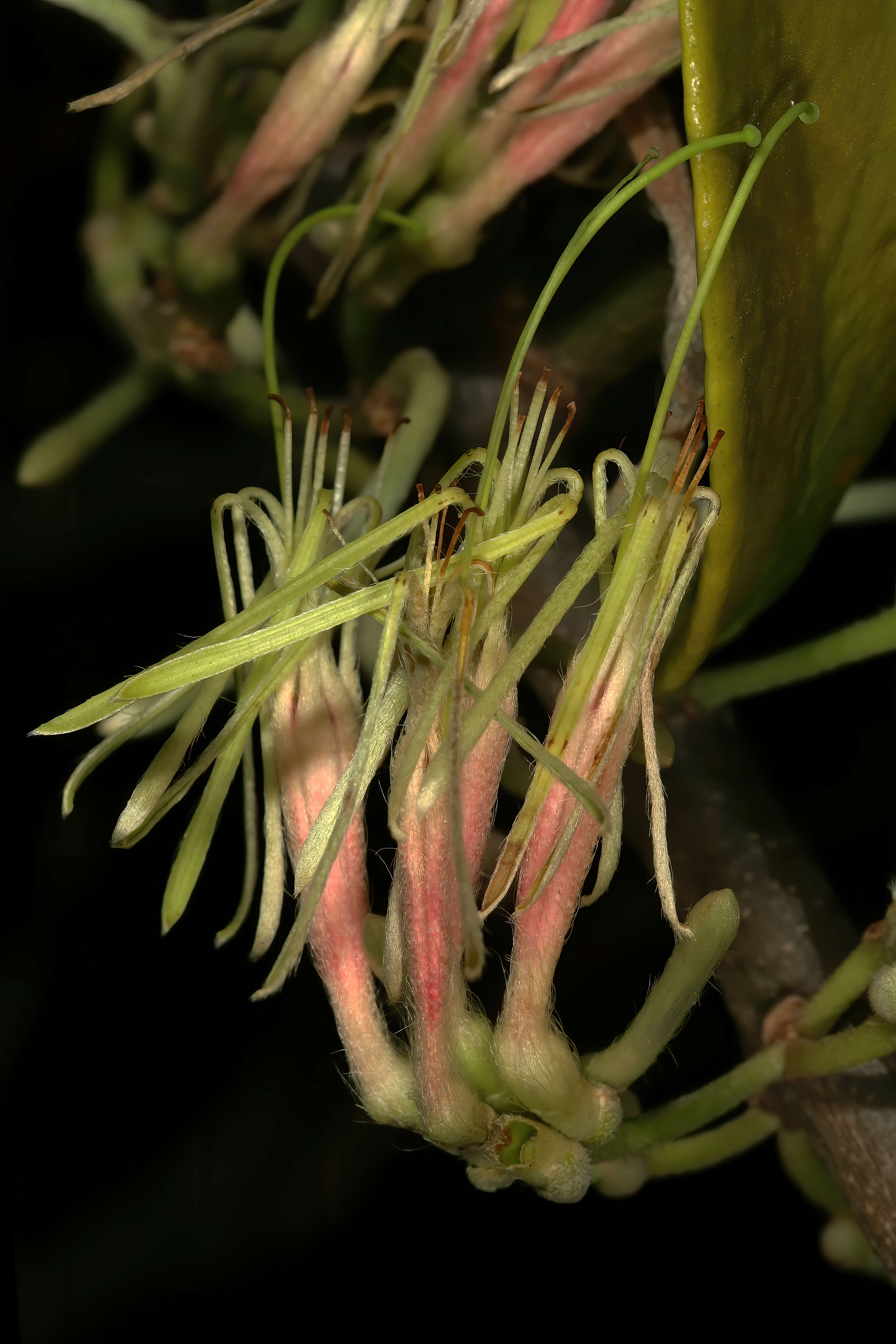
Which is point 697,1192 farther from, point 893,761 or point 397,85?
point 397,85

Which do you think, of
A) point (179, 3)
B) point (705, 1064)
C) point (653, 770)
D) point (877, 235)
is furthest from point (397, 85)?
point (705, 1064)

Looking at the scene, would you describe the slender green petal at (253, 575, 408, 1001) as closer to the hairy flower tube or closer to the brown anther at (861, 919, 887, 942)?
the hairy flower tube

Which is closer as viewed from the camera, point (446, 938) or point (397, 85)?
point (446, 938)

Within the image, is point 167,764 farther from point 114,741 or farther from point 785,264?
point 785,264

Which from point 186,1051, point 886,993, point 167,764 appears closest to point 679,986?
point 886,993

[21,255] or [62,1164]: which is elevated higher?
[21,255]

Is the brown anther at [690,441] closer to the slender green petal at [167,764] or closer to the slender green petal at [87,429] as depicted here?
the slender green petal at [167,764]

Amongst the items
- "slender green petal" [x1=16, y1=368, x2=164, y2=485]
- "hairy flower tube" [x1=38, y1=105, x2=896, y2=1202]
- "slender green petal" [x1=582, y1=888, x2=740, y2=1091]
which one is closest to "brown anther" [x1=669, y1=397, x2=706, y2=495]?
"hairy flower tube" [x1=38, y1=105, x2=896, y2=1202]

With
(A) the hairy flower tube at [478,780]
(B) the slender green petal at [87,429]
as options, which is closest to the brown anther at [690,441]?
(A) the hairy flower tube at [478,780]
